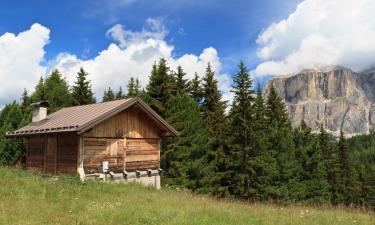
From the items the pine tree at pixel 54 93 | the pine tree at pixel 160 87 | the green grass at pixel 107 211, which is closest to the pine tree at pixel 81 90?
the pine tree at pixel 54 93

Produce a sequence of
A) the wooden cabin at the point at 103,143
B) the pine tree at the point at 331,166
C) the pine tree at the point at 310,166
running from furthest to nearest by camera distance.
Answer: the pine tree at the point at 331,166 < the pine tree at the point at 310,166 < the wooden cabin at the point at 103,143

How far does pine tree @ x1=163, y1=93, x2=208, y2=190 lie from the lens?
95.6ft

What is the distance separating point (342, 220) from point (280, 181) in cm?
2580

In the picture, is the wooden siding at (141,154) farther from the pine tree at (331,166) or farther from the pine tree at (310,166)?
the pine tree at (331,166)

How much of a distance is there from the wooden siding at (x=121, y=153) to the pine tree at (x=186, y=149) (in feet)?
13.5

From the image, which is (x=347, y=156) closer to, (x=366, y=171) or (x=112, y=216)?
(x=366, y=171)

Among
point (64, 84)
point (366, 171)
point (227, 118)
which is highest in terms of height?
point (64, 84)

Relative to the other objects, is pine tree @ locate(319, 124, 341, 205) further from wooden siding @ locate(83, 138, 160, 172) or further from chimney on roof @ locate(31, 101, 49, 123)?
chimney on roof @ locate(31, 101, 49, 123)

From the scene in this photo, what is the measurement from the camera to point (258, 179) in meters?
31.2

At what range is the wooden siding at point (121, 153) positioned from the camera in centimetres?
2092

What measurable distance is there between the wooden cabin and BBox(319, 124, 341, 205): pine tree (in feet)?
92.8

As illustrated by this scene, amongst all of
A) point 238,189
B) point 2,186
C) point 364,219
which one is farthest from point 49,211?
point 238,189

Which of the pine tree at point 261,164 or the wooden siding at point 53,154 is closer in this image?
the wooden siding at point 53,154

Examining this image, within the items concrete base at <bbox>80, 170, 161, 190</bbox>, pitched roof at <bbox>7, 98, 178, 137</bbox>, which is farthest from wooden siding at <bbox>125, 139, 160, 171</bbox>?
pitched roof at <bbox>7, 98, 178, 137</bbox>
